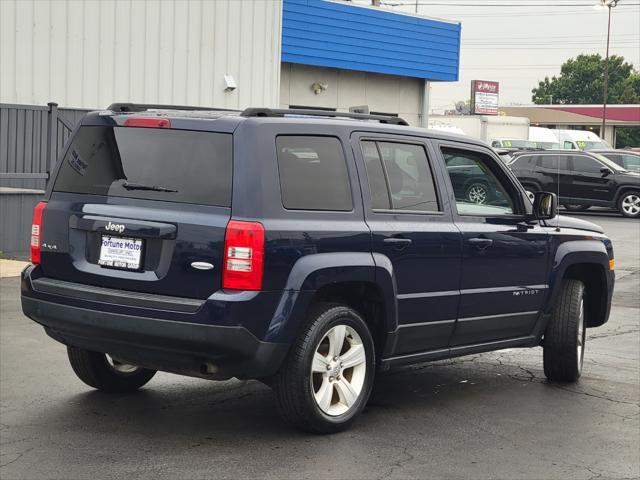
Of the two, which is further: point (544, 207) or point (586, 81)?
point (586, 81)

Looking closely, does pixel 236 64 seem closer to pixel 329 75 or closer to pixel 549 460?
pixel 329 75

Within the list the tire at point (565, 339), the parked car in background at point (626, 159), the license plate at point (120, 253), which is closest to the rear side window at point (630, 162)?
the parked car in background at point (626, 159)

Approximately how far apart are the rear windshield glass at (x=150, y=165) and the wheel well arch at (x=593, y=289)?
11.4 ft

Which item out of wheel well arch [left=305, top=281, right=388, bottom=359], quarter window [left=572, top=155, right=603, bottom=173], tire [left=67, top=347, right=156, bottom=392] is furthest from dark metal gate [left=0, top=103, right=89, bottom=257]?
quarter window [left=572, top=155, right=603, bottom=173]

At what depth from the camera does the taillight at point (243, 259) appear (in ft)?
19.1

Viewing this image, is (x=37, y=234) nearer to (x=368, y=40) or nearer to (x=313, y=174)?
(x=313, y=174)

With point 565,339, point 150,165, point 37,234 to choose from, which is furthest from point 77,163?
point 565,339

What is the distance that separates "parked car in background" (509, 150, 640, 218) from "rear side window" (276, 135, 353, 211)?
21.7 m

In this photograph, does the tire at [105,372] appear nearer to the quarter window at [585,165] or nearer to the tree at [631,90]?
the quarter window at [585,165]

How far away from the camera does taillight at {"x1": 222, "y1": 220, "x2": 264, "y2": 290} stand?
19.1 ft

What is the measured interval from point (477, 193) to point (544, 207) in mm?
528

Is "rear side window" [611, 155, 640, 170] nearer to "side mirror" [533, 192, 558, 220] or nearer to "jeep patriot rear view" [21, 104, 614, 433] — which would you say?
"side mirror" [533, 192, 558, 220]

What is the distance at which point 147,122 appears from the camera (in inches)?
249

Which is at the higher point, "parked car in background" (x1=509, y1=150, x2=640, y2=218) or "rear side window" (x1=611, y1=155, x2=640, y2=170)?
"rear side window" (x1=611, y1=155, x2=640, y2=170)
